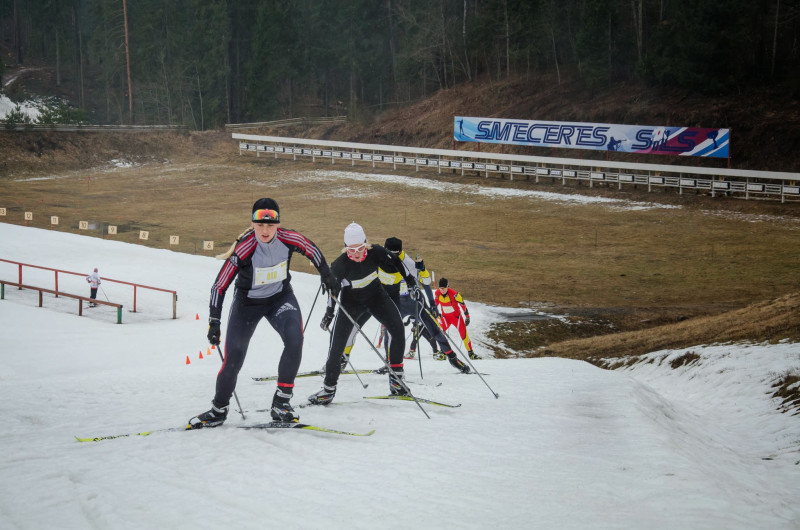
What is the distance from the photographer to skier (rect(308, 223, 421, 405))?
926 cm

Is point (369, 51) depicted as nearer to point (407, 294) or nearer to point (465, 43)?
point (465, 43)

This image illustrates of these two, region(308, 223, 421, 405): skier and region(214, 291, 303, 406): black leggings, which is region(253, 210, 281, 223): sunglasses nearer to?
region(214, 291, 303, 406): black leggings

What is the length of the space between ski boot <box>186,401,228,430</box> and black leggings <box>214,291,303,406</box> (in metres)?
0.07

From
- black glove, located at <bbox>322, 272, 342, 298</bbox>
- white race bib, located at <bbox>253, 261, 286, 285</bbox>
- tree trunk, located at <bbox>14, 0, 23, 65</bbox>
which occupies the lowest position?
black glove, located at <bbox>322, 272, 342, 298</bbox>

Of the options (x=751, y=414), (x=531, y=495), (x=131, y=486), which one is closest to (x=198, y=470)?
(x=131, y=486)

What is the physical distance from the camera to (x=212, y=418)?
8062mm

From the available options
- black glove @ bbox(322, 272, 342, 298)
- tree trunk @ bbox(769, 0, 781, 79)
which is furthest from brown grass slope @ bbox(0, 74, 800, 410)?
black glove @ bbox(322, 272, 342, 298)

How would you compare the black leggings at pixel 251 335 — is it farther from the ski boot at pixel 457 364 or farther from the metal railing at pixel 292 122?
the metal railing at pixel 292 122

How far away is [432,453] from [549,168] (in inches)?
1747

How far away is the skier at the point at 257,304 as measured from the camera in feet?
26.2

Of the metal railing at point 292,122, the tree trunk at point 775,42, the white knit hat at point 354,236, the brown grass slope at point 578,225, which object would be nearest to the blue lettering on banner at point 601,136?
the brown grass slope at point 578,225

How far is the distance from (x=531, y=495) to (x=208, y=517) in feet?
8.95

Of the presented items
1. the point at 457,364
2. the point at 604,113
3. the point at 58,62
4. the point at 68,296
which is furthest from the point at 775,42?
the point at 58,62

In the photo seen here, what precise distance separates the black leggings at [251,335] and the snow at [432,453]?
0.54 metres
